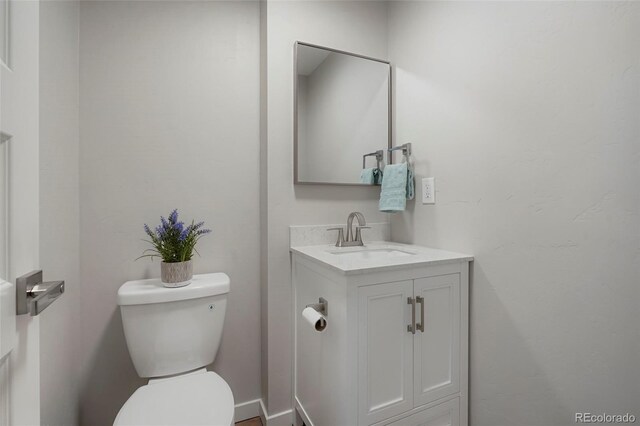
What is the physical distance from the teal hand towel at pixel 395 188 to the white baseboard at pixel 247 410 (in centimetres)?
123

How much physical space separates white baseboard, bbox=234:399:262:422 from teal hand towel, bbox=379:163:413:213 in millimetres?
1233

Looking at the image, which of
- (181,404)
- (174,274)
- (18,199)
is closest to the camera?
(18,199)

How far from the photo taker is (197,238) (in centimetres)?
143

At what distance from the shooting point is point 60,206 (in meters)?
1.09

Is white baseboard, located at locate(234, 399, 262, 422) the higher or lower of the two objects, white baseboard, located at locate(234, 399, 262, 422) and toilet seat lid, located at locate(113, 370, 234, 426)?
the lower

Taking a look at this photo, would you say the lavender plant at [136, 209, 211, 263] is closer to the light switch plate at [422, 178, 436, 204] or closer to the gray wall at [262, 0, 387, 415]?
the gray wall at [262, 0, 387, 415]

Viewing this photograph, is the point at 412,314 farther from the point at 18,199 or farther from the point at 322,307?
the point at 18,199

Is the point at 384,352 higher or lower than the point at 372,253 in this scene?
lower

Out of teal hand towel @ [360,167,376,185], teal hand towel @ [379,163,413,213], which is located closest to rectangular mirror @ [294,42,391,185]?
teal hand towel @ [360,167,376,185]

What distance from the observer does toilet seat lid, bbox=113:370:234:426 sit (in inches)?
35.4

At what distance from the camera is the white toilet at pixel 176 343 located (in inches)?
38.8

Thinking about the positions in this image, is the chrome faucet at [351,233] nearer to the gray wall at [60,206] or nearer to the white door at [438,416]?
the white door at [438,416]

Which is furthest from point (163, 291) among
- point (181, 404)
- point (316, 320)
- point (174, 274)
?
point (316, 320)

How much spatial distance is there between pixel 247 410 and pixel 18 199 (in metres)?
1.50
